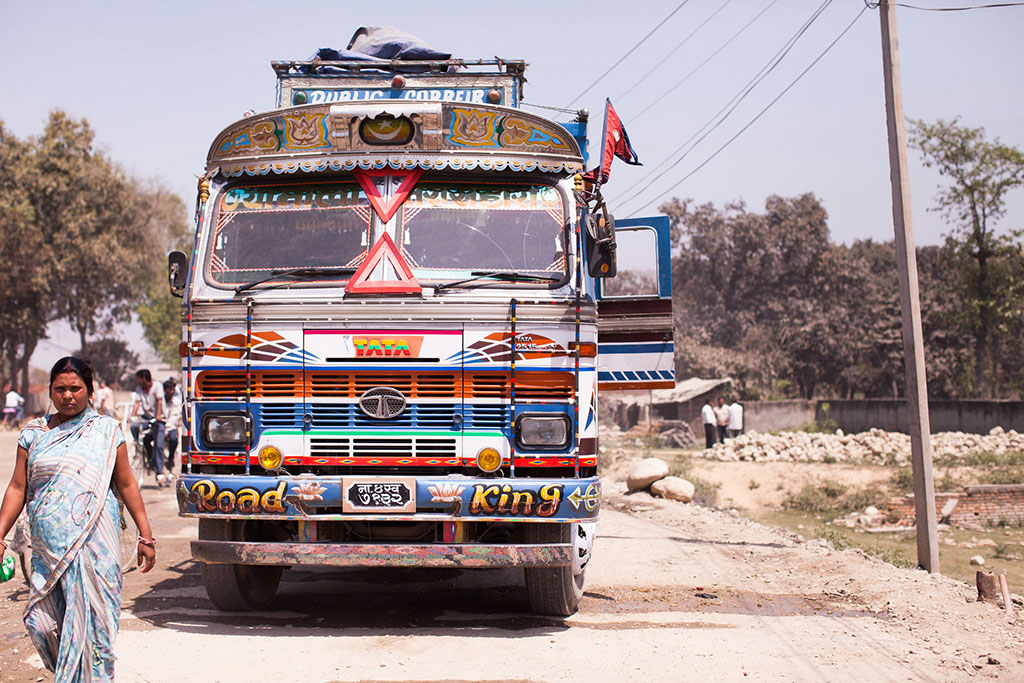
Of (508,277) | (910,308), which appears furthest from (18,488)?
(910,308)

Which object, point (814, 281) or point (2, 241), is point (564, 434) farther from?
point (814, 281)

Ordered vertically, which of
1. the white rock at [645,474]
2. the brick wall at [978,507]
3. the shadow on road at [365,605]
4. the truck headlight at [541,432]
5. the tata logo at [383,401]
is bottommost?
the brick wall at [978,507]

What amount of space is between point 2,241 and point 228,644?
2890 centimetres

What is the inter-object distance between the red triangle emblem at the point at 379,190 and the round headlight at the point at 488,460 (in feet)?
5.87

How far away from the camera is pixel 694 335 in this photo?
54.7 metres

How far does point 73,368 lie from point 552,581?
3593 millimetres

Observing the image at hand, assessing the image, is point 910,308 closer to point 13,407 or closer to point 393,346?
point 393,346

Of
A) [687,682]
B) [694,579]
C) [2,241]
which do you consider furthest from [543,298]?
[2,241]

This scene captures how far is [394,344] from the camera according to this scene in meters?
6.62

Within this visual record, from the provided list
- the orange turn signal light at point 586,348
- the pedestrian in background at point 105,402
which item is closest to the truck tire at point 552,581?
the orange turn signal light at point 586,348

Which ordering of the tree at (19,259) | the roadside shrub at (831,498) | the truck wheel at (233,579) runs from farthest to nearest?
the tree at (19,259), the roadside shrub at (831,498), the truck wheel at (233,579)

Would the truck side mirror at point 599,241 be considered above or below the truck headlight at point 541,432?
above

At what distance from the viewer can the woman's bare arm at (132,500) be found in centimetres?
477

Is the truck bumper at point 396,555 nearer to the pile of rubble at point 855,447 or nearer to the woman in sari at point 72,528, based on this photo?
the woman in sari at point 72,528
